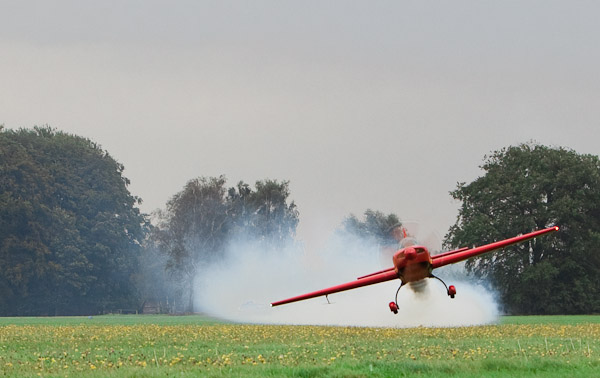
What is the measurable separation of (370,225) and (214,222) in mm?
26215

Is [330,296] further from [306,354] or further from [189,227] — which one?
[189,227]

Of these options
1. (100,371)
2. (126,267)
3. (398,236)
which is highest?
(126,267)

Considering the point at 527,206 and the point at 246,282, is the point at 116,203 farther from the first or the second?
the point at 527,206

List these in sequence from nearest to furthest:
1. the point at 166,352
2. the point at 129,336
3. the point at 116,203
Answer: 1. the point at 166,352
2. the point at 129,336
3. the point at 116,203

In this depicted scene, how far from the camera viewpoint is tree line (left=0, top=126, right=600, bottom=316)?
86000 mm

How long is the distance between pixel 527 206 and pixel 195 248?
4662 cm

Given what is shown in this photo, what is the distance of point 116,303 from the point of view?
11894 cm

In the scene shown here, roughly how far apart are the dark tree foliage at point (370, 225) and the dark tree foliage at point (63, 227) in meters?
30.5

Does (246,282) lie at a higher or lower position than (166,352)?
higher

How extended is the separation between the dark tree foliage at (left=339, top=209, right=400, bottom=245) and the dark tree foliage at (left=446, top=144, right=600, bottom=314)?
37824 mm

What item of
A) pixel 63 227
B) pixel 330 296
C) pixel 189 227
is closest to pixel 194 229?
pixel 189 227

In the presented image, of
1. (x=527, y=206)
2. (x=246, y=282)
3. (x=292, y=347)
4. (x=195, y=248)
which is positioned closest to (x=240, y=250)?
(x=195, y=248)

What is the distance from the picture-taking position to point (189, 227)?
11888cm

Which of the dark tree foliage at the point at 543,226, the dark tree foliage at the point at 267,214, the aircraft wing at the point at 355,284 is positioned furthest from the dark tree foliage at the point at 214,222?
the aircraft wing at the point at 355,284
